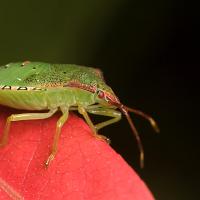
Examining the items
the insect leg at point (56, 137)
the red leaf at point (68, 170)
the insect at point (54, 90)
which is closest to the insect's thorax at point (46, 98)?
the insect at point (54, 90)

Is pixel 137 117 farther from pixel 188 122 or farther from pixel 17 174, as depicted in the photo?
pixel 17 174

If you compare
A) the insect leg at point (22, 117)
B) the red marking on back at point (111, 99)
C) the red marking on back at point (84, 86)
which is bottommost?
the insect leg at point (22, 117)

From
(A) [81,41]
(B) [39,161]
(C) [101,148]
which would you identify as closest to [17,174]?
(B) [39,161]

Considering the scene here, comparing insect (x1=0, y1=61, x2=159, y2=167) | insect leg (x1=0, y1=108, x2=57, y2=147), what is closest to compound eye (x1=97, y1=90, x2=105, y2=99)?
insect (x1=0, y1=61, x2=159, y2=167)

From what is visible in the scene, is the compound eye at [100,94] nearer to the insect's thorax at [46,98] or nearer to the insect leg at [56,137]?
the insect's thorax at [46,98]

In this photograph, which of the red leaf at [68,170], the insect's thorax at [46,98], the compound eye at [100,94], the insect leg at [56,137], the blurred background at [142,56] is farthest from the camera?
the blurred background at [142,56]

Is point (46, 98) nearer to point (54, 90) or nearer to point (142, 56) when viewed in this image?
point (54, 90)
